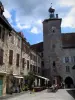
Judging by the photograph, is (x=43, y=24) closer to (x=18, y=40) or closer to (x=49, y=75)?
(x=49, y=75)

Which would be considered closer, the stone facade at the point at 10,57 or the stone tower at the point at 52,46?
the stone facade at the point at 10,57

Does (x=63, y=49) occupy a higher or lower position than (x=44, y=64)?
higher

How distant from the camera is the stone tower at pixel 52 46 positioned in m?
53.2

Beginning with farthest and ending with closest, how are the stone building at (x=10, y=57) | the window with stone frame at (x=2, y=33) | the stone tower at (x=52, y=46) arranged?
the stone tower at (x=52, y=46)
the stone building at (x=10, y=57)
the window with stone frame at (x=2, y=33)

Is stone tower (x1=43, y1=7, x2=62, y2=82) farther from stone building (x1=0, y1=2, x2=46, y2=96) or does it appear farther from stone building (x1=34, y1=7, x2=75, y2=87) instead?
stone building (x1=0, y1=2, x2=46, y2=96)

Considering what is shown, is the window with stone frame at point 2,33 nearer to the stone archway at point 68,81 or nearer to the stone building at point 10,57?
the stone building at point 10,57

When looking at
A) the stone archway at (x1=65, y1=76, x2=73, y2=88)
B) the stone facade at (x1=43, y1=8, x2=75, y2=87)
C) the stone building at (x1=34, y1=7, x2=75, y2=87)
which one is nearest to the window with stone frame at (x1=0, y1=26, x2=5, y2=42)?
the stone building at (x1=34, y1=7, x2=75, y2=87)

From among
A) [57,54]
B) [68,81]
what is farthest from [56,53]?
[68,81]

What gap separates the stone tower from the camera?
175ft

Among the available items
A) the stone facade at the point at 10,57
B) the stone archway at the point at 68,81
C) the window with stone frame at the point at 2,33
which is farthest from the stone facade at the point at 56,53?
the window with stone frame at the point at 2,33

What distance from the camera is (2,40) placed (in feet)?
75.7

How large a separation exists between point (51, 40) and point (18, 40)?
24.7 m

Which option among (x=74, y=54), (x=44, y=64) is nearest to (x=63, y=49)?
(x=74, y=54)

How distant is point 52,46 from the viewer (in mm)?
54469
